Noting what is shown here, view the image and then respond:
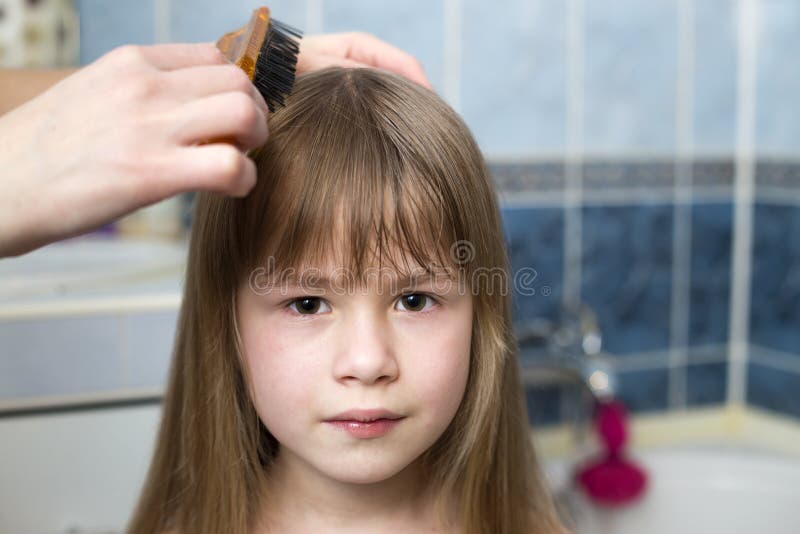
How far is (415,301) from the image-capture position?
793 millimetres

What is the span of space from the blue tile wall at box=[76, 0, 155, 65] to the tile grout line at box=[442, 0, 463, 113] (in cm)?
51

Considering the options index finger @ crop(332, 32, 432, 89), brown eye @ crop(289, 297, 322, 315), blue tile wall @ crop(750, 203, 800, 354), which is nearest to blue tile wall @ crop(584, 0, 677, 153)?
blue tile wall @ crop(750, 203, 800, 354)

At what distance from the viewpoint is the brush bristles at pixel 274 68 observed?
0.69m

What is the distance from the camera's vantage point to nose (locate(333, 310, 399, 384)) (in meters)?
0.73

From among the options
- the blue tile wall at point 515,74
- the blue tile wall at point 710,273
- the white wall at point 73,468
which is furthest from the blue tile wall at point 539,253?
the white wall at point 73,468

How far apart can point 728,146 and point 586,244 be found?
40 centimetres

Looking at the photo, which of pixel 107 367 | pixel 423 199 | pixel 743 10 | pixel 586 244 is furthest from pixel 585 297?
pixel 423 199

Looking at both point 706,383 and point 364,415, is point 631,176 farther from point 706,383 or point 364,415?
point 364,415

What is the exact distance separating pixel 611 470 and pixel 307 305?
1.08 metres

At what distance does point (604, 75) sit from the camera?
1842 mm

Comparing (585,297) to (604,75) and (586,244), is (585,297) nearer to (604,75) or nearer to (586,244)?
(586,244)

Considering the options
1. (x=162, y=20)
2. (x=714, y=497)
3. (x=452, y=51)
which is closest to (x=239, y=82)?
(x=162, y=20)

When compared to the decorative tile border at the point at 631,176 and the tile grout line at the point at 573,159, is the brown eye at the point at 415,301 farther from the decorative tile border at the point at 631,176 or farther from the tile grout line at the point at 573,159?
the tile grout line at the point at 573,159

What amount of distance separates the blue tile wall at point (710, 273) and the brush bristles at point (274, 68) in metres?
1.43
